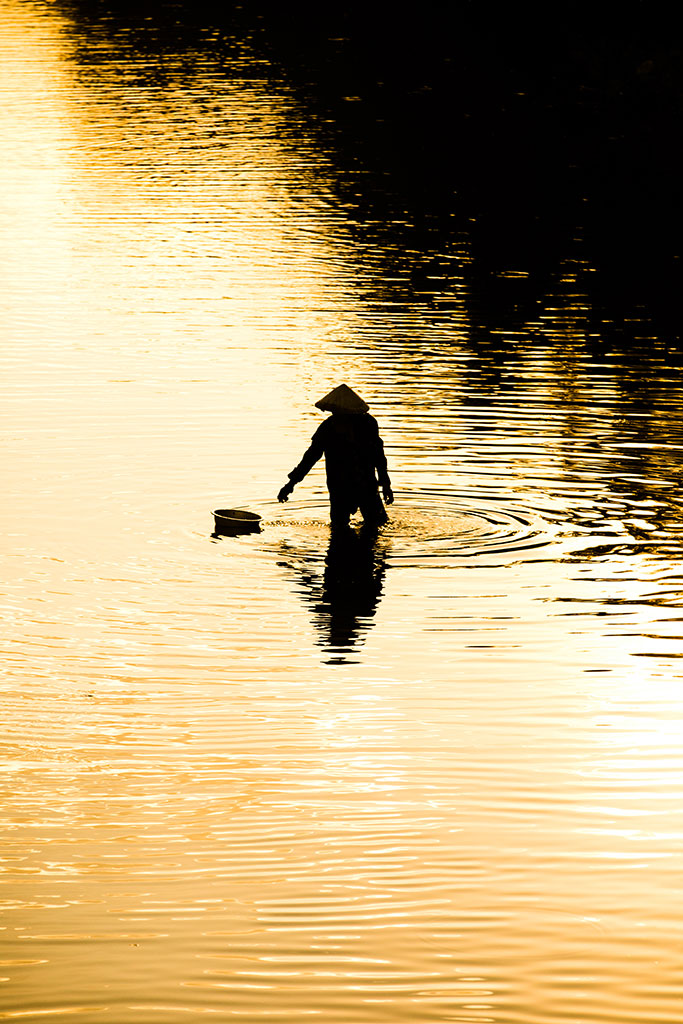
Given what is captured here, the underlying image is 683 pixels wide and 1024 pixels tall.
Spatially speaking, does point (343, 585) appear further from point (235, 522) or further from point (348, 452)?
point (235, 522)

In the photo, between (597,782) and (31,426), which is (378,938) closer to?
(597,782)

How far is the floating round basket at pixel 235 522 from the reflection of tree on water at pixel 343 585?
41 centimetres

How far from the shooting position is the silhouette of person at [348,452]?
15.8 metres

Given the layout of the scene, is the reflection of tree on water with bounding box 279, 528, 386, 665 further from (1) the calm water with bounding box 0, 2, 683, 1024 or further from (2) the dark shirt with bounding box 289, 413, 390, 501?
(2) the dark shirt with bounding box 289, 413, 390, 501

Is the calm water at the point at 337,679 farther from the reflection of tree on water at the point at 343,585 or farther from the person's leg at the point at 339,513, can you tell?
the person's leg at the point at 339,513

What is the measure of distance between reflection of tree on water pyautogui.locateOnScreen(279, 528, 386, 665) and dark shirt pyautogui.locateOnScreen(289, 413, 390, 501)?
22.5 inches

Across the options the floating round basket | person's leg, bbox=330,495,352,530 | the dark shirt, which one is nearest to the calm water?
the floating round basket

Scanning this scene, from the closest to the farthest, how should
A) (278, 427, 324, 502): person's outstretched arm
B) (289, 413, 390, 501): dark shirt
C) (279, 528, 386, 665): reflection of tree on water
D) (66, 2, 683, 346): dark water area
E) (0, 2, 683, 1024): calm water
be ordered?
(0, 2, 683, 1024): calm water
(279, 528, 386, 665): reflection of tree on water
(289, 413, 390, 501): dark shirt
(278, 427, 324, 502): person's outstretched arm
(66, 2, 683, 346): dark water area

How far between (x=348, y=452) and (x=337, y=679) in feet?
12.2

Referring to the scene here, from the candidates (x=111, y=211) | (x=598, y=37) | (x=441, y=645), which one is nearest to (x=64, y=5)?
(x=598, y=37)

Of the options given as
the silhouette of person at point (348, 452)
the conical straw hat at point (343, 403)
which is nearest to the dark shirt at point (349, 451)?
the silhouette of person at point (348, 452)

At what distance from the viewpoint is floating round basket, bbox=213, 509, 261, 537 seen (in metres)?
16.3

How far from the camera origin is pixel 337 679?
12.6 metres

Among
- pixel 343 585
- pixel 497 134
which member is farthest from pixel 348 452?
pixel 497 134
